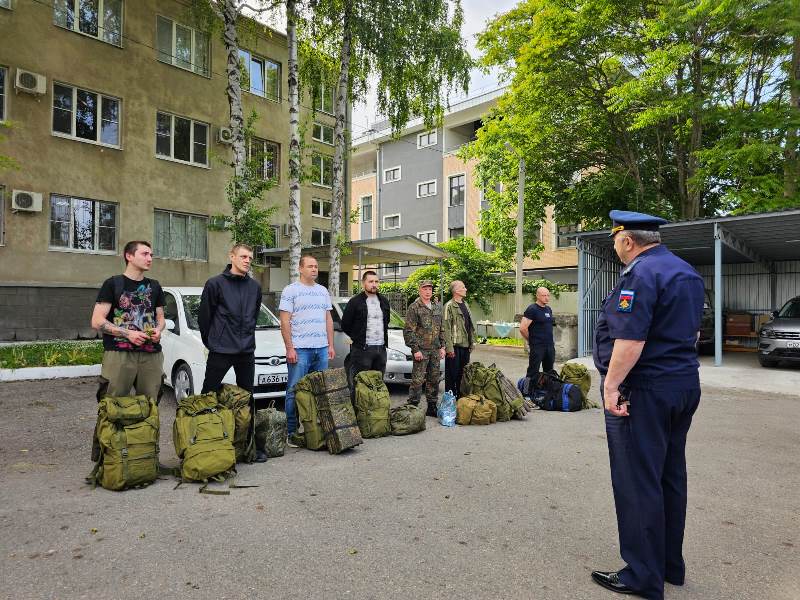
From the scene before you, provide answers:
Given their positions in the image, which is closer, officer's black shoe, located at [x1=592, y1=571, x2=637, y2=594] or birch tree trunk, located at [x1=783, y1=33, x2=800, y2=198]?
officer's black shoe, located at [x1=592, y1=571, x2=637, y2=594]

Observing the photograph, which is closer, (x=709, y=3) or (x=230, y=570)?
(x=230, y=570)

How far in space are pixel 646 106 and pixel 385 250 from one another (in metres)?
8.81

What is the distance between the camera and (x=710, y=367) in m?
13.1

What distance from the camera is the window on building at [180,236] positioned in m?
17.7

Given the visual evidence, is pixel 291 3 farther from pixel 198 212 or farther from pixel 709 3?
pixel 709 3

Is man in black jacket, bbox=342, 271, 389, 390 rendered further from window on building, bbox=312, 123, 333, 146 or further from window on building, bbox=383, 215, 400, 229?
window on building, bbox=383, 215, 400, 229

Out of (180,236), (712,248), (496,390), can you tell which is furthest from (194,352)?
(712,248)

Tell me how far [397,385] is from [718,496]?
5942 mm

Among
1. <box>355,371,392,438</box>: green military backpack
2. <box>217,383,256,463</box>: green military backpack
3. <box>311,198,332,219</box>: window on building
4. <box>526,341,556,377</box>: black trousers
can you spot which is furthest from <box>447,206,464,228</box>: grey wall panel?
<box>217,383,256,463</box>: green military backpack

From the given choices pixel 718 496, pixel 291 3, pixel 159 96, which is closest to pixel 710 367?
pixel 718 496

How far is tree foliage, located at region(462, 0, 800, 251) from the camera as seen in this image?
14375mm

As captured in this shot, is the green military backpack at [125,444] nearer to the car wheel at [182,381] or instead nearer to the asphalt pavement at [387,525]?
the asphalt pavement at [387,525]

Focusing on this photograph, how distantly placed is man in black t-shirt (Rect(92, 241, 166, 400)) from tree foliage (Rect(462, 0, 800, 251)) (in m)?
13.7

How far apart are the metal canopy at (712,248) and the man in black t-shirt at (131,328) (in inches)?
462
